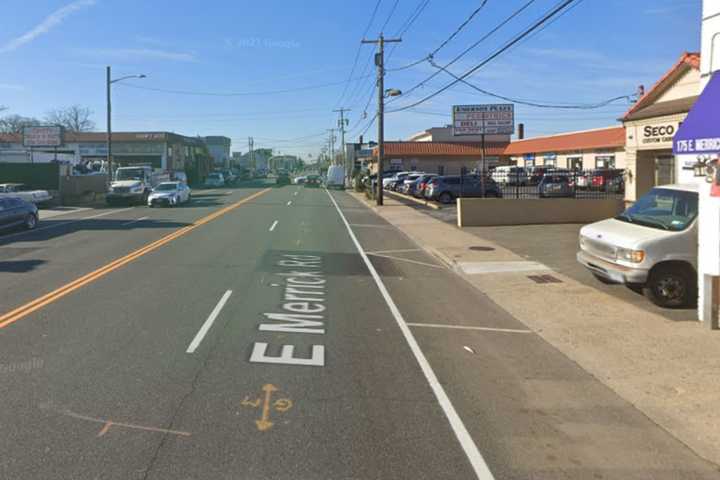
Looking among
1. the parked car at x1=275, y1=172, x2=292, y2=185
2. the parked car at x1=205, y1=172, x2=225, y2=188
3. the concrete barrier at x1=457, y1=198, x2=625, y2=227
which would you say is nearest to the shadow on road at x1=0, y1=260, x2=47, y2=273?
the concrete barrier at x1=457, y1=198, x2=625, y2=227

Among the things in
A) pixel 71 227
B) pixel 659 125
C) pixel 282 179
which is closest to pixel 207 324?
pixel 71 227

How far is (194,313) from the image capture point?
9.52m

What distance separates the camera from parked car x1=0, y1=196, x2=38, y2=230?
2158 centimetres

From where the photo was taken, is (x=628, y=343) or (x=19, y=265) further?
(x=19, y=265)

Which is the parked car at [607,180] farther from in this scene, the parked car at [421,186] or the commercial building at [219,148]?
the commercial building at [219,148]

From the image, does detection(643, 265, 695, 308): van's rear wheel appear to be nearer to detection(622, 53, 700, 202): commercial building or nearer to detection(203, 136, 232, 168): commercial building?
detection(622, 53, 700, 202): commercial building

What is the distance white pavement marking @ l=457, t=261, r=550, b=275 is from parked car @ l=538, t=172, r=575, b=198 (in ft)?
38.5

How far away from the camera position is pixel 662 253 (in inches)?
400

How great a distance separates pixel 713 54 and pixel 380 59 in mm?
29217

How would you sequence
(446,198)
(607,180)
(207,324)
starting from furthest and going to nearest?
(446,198)
(607,180)
(207,324)

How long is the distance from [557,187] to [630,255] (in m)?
16.6

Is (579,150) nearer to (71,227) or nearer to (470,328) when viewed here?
(71,227)

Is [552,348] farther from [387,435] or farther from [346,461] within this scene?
[346,461]

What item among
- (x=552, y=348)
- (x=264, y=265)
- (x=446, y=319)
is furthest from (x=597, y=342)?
(x=264, y=265)
